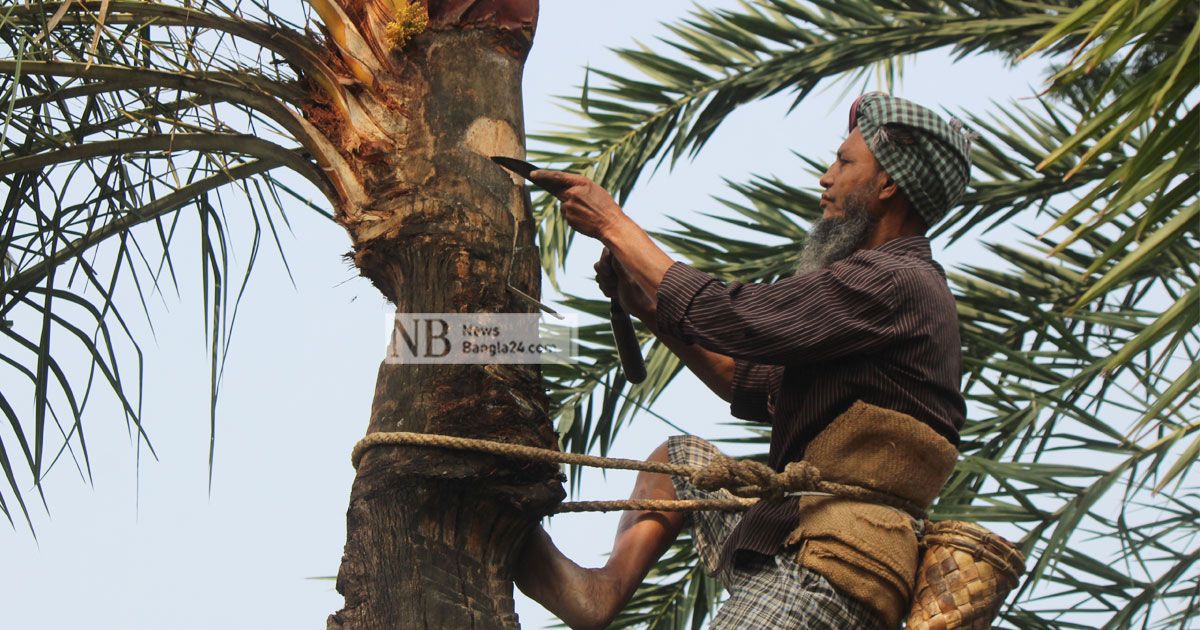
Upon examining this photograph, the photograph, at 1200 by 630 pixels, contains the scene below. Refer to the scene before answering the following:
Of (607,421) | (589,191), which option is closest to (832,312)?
(589,191)

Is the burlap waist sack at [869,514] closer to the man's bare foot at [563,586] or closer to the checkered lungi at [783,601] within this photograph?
the checkered lungi at [783,601]

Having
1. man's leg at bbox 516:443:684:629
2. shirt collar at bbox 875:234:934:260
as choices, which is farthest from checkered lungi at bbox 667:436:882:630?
shirt collar at bbox 875:234:934:260

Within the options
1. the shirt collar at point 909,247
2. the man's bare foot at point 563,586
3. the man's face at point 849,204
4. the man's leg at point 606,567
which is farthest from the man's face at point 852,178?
the man's bare foot at point 563,586

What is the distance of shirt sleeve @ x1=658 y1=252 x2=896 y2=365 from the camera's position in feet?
8.29

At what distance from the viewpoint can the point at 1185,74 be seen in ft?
8.63

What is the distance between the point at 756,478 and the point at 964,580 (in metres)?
0.38

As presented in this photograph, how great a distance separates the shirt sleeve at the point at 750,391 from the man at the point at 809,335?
171 millimetres

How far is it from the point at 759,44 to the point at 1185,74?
3.32 meters

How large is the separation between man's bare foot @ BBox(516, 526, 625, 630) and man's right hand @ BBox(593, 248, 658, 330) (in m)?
0.48

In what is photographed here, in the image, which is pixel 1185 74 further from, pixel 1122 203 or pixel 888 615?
pixel 888 615

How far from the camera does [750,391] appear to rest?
3068 millimetres

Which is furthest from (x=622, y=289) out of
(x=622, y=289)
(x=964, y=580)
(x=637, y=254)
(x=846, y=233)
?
(x=964, y=580)

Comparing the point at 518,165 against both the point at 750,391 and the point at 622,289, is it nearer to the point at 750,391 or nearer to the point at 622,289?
the point at 622,289

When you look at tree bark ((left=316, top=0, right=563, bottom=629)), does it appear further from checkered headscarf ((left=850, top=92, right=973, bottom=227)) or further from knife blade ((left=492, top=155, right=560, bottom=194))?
checkered headscarf ((left=850, top=92, right=973, bottom=227))
